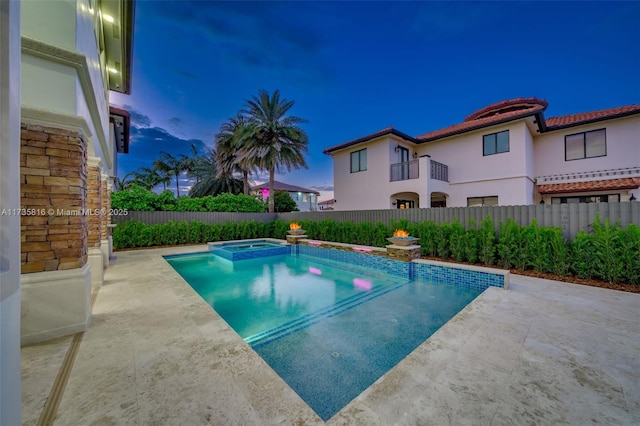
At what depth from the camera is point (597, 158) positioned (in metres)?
11.4

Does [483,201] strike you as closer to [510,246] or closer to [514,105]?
[510,246]

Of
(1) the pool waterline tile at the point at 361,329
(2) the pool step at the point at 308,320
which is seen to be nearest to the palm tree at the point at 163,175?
(1) the pool waterline tile at the point at 361,329

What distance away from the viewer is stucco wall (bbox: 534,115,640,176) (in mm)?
10742

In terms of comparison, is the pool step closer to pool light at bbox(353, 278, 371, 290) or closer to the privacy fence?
pool light at bbox(353, 278, 371, 290)

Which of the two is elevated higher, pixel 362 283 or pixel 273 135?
pixel 273 135

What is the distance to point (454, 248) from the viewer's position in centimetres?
757

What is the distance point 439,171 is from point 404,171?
1767mm

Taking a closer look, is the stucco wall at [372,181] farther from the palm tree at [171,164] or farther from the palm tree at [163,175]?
the palm tree at [163,175]

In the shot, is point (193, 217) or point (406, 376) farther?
point (193, 217)

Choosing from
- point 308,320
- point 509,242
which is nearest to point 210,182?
point 308,320

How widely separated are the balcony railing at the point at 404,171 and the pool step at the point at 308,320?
28.4 feet

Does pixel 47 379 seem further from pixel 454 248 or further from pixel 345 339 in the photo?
pixel 454 248

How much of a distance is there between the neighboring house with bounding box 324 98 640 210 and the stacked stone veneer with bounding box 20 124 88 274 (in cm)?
1194

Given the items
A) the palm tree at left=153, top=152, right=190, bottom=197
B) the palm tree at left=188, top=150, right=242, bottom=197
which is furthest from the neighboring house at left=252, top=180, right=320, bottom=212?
the palm tree at left=153, top=152, right=190, bottom=197
